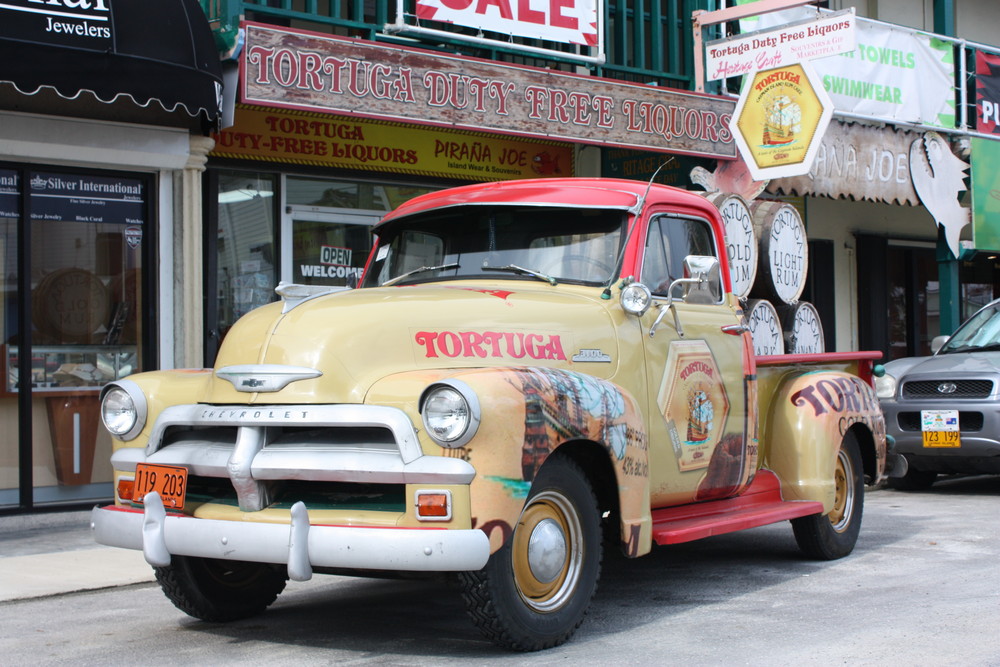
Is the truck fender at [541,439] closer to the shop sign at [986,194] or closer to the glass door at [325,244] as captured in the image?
the glass door at [325,244]

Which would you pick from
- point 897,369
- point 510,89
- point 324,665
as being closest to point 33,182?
point 510,89

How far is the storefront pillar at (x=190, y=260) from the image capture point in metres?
9.99

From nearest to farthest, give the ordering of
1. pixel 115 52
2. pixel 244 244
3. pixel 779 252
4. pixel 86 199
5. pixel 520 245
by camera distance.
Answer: pixel 520 245
pixel 115 52
pixel 86 199
pixel 244 244
pixel 779 252

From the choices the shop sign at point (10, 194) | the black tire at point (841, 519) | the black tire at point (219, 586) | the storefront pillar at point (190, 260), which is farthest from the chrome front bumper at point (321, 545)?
the shop sign at point (10, 194)

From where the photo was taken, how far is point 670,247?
647cm

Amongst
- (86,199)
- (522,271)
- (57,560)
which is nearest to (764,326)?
(522,271)

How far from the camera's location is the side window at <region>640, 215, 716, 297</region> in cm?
Result: 626

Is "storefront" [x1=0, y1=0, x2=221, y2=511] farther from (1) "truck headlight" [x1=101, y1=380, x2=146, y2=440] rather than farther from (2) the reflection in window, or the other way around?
(1) "truck headlight" [x1=101, y1=380, x2=146, y2=440]

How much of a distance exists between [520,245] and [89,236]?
5.00 m

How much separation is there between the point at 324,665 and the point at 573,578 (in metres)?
1.08

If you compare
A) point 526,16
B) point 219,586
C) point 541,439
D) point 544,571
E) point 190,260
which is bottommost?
point 219,586

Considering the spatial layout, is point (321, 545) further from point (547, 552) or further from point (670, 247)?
point (670, 247)

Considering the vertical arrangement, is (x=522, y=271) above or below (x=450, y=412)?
above

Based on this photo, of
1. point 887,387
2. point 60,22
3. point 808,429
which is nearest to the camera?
point 808,429
